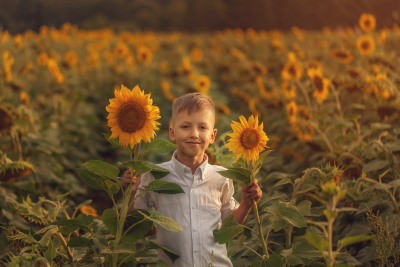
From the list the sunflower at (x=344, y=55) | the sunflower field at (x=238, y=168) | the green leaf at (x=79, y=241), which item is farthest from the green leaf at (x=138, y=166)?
the sunflower at (x=344, y=55)

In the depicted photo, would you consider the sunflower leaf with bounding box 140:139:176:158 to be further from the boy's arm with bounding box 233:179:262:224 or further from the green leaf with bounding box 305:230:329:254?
the green leaf with bounding box 305:230:329:254

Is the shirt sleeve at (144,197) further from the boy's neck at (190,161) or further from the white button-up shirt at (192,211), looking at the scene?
the boy's neck at (190,161)

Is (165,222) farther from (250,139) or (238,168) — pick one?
(250,139)

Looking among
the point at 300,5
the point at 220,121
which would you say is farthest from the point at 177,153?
the point at 300,5

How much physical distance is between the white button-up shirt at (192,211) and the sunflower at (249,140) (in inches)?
10.2

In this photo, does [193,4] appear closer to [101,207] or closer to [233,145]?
[101,207]

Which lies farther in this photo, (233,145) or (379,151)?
(379,151)

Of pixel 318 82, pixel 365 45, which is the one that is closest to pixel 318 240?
pixel 318 82

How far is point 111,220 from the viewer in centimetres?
141

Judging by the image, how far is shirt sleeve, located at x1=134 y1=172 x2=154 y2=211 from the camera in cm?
158

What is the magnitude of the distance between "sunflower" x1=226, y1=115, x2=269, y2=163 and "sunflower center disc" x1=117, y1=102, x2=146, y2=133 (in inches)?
13.2

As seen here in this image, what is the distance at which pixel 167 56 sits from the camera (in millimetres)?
11078

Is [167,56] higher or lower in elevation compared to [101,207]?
higher

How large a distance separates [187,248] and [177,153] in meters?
0.41
